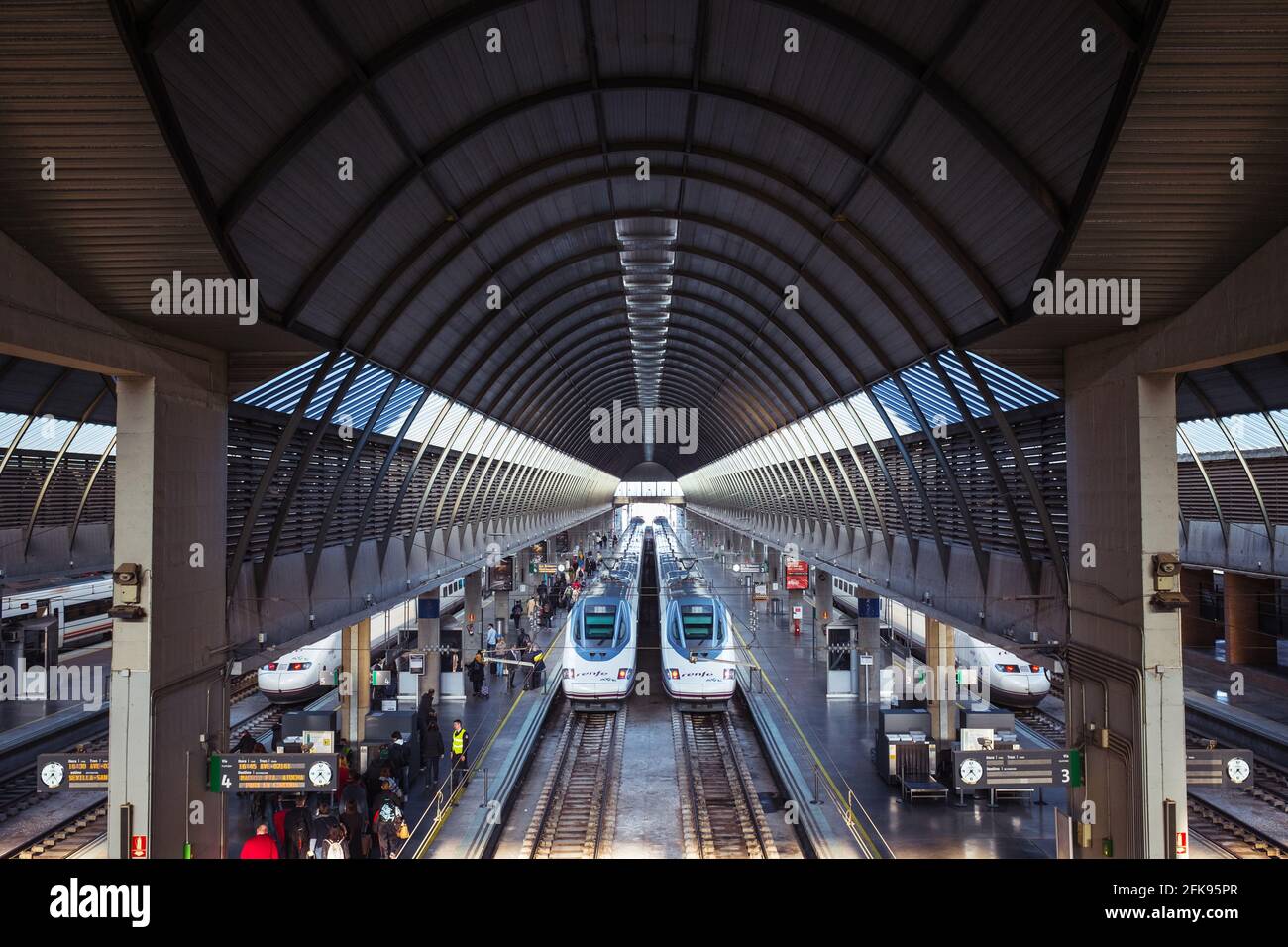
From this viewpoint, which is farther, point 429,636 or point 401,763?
point 429,636

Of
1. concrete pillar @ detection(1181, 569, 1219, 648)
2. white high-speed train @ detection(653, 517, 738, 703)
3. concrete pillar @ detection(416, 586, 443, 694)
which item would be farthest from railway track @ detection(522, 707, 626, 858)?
concrete pillar @ detection(1181, 569, 1219, 648)

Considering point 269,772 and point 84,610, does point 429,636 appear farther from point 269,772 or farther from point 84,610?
point 84,610

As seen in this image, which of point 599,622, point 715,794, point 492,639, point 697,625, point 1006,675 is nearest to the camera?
point 715,794

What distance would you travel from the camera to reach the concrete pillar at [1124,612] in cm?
1030

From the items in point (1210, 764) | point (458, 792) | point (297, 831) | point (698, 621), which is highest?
point (1210, 764)

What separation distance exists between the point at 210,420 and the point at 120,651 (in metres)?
3.56

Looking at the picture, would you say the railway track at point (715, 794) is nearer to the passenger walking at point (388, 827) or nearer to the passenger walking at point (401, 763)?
the passenger walking at point (388, 827)

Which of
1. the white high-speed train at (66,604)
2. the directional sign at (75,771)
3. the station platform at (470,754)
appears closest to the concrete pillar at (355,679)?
the station platform at (470,754)

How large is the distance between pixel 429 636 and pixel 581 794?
8.22m

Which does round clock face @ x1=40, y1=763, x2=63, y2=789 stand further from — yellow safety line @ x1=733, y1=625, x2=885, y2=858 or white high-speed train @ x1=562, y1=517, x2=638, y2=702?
white high-speed train @ x1=562, y1=517, x2=638, y2=702

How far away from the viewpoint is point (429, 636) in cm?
2534
